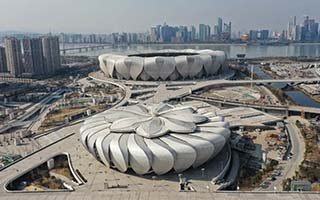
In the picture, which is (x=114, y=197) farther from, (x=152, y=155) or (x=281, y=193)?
(x=281, y=193)

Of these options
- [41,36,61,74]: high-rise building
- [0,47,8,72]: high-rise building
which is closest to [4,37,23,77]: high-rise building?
[0,47,8,72]: high-rise building

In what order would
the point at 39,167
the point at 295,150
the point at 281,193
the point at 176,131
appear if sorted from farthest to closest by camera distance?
1. the point at 295,150
2. the point at 39,167
3. the point at 176,131
4. the point at 281,193

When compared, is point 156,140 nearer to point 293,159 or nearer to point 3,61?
point 293,159

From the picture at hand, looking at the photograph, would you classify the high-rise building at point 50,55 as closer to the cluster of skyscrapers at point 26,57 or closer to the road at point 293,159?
the cluster of skyscrapers at point 26,57

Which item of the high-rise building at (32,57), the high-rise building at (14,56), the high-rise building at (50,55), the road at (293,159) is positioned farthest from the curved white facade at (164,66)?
the high-rise building at (14,56)

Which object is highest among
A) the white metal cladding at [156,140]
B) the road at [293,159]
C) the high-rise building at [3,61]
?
the high-rise building at [3,61]

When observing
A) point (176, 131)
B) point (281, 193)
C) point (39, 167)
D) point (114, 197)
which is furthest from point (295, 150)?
point (39, 167)

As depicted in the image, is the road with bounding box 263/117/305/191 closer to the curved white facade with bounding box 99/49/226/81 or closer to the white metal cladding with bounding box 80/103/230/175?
the white metal cladding with bounding box 80/103/230/175
